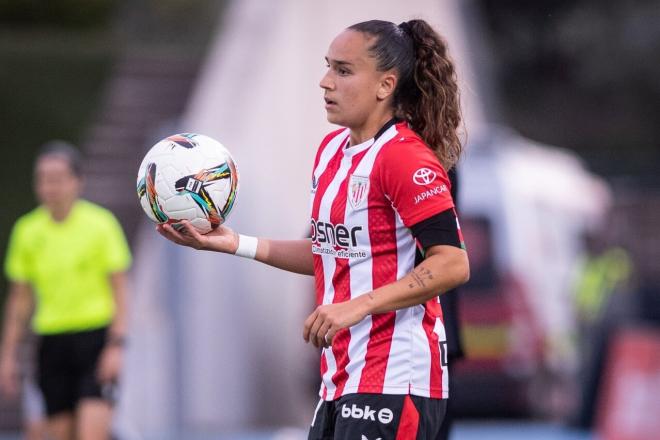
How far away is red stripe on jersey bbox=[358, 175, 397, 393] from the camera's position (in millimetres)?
4000

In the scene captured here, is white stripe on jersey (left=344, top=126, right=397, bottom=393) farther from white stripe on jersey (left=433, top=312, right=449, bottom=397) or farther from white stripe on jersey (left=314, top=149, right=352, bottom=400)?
white stripe on jersey (left=433, top=312, right=449, bottom=397)

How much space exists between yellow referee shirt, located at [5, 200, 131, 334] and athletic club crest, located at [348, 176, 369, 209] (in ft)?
12.2

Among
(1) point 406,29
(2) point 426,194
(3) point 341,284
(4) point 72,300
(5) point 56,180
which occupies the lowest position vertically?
(4) point 72,300

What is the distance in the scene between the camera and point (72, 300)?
Result: 24.5 feet

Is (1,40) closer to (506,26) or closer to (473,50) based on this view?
(473,50)

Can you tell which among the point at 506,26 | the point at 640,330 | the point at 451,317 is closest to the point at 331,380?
the point at 451,317

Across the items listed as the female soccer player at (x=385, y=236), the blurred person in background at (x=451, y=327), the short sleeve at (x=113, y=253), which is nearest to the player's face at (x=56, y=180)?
the short sleeve at (x=113, y=253)

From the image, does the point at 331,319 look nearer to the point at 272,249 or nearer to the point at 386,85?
the point at 272,249

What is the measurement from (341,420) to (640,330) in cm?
718

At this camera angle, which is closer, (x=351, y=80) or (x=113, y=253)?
(x=351, y=80)

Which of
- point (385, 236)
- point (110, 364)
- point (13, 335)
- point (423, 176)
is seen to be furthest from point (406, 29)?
point (13, 335)

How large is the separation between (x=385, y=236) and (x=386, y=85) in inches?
18.5

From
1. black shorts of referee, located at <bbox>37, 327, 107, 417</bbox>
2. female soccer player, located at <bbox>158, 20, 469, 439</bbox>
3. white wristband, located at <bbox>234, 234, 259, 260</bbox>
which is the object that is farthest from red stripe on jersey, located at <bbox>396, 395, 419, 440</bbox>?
black shorts of referee, located at <bbox>37, 327, 107, 417</bbox>

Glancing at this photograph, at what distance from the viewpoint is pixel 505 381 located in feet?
45.1
